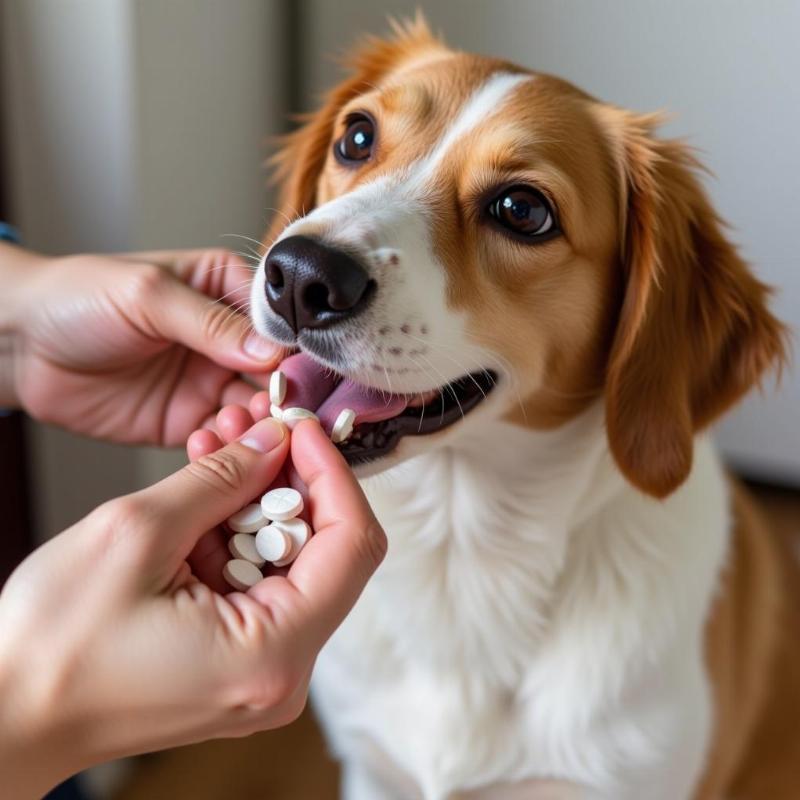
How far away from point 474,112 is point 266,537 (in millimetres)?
569

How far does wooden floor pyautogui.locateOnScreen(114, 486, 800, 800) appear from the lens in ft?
6.09

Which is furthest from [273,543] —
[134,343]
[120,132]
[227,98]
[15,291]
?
[227,98]

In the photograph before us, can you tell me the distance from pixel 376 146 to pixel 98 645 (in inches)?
27.7

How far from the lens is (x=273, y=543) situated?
0.82 meters

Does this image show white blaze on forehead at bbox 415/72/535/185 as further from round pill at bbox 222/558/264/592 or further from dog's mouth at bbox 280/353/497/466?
round pill at bbox 222/558/264/592

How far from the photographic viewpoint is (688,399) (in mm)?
1162

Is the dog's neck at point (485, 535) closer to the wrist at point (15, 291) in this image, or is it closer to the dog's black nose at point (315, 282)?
the dog's black nose at point (315, 282)

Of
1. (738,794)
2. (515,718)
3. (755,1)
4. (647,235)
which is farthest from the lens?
(738,794)

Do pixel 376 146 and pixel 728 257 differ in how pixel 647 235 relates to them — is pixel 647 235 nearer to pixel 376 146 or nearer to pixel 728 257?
pixel 728 257

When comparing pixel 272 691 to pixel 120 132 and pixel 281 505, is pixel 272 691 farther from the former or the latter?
pixel 120 132

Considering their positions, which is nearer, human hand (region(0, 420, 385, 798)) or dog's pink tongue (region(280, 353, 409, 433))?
human hand (region(0, 420, 385, 798))

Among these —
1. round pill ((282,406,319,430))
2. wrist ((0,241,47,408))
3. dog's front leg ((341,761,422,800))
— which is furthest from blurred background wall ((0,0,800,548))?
round pill ((282,406,319,430))

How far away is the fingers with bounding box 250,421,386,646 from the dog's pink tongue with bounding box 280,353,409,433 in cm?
11

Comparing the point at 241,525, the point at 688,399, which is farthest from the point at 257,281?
the point at 688,399
